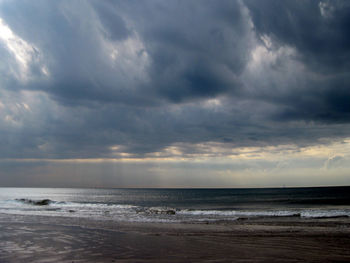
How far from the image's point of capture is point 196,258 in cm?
1075

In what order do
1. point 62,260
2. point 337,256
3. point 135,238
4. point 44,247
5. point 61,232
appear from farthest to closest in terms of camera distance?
1. point 61,232
2. point 135,238
3. point 44,247
4. point 337,256
5. point 62,260

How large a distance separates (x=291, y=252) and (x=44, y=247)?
11890 millimetres

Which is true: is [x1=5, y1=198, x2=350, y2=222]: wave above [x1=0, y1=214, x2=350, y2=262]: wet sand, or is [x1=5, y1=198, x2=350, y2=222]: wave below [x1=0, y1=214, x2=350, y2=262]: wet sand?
below

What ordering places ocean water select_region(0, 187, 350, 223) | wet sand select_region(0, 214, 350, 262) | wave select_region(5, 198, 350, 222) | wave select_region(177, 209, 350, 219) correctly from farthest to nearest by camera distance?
1. ocean water select_region(0, 187, 350, 223)
2. wave select_region(177, 209, 350, 219)
3. wave select_region(5, 198, 350, 222)
4. wet sand select_region(0, 214, 350, 262)

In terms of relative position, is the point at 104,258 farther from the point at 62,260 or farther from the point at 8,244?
the point at 8,244

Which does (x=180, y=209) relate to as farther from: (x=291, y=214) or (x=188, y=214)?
(x=291, y=214)

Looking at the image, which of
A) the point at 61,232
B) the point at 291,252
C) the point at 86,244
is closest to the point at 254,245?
the point at 291,252

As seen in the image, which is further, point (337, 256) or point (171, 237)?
point (171, 237)

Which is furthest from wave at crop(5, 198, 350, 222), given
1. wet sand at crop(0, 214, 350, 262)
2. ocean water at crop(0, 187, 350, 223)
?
wet sand at crop(0, 214, 350, 262)

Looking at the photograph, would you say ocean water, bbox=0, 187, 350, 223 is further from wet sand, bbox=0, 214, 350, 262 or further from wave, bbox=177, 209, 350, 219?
wet sand, bbox=0, 214, 350, 262

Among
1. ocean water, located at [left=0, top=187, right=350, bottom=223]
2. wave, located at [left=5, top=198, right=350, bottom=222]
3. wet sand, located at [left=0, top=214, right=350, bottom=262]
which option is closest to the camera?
wet sand, located at [left=0, top=214, right=350, bottom=262]

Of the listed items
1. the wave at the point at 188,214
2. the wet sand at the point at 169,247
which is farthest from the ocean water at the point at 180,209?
the wet sand at the point at 169,247

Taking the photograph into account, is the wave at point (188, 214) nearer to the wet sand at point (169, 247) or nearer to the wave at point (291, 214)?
the wave at point (291, 214)

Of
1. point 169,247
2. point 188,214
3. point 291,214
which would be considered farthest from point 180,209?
point 169,247
